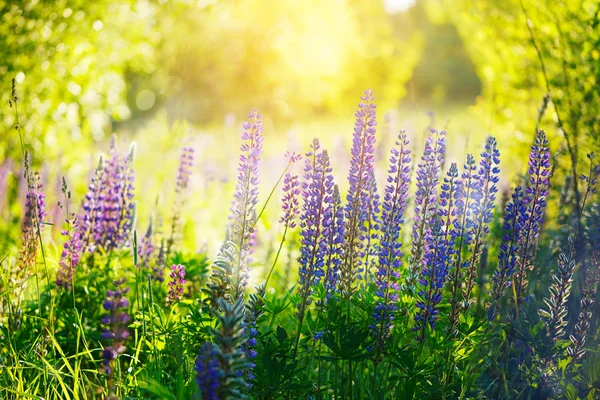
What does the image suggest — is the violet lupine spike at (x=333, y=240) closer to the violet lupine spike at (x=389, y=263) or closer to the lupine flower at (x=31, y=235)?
the violet lupine spike at (x=389, y=263)

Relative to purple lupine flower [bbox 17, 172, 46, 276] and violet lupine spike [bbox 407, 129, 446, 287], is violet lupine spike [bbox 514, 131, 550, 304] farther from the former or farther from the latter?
purple lupine flower [bbox 17, 172, 46, 276]

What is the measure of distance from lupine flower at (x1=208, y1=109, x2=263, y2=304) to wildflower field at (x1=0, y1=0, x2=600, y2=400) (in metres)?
0.01

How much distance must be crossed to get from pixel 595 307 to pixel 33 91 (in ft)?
19.6

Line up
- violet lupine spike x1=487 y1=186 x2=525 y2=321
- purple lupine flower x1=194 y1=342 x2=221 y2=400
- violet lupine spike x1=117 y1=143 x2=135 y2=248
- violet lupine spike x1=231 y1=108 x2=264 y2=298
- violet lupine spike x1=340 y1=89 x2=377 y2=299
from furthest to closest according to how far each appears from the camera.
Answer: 1. violet lupine spike x1=117 y1=143 x2=135 y2=248
2. violet lupine spike x1=487 y1=186 x2=525 y2=321
3. violet lupine spike x1=340 y1=89 x2=377 y2=299
4. violet lupine spike x1=231 y1=108 x2=264 y2=298
5. purple lupine flower x1=194 y1=342 x2=221 y2=400

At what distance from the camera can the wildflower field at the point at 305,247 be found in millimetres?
2412

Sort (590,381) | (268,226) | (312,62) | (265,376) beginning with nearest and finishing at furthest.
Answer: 1. (265,376)
2. (590,381)
3. (268,226)
4. (312,62)

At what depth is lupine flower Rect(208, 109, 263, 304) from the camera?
2.30 metres

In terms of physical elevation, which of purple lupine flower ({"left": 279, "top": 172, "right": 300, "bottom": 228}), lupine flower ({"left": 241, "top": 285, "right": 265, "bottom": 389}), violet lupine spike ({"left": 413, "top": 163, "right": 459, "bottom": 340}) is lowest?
lupine flower ({"left": 241, "top": 285, "right": 265, "bottom": 389})

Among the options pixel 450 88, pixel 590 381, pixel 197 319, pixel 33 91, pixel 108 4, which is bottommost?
pixel 590 381

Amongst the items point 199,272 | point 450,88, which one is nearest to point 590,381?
point 199,272

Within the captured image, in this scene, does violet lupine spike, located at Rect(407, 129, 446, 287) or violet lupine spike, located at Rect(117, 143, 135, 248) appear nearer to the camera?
violet lupine spike, located at Rect(407, 129, 446, 287)

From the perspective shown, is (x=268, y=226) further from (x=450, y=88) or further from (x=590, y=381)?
(x=450, y=88)

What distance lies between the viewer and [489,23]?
6449mm

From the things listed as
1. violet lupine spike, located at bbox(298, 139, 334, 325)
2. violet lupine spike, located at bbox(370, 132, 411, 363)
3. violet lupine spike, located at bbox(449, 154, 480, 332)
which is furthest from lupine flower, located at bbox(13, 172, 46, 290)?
violet lupine spike, located at bbox(449, 154, 480, 332)
